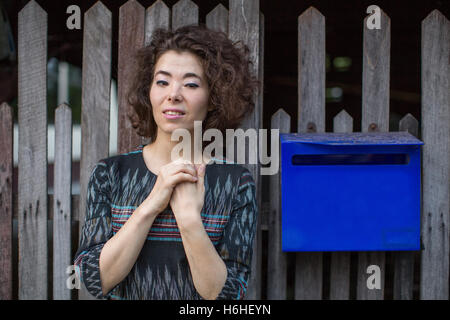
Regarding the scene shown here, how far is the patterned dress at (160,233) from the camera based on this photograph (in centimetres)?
146

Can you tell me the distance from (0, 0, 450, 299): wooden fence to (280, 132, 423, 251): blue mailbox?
29 centimetres

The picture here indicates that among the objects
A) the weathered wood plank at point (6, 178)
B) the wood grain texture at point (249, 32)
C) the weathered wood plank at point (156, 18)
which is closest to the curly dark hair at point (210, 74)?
the wood grain texture at point (249, 32)

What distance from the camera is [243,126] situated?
200 centimetres

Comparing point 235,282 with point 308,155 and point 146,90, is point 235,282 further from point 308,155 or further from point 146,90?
point 146,90

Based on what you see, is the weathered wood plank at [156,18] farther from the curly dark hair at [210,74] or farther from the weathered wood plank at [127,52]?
the curly dark hair at [210,74]

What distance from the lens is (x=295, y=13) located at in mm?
3324

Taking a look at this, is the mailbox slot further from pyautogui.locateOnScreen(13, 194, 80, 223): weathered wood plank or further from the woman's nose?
pyautogui.locateOnScreen(13, 194, 80, 223): weathered wood plank

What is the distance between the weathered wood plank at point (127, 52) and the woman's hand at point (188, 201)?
72 centimetres

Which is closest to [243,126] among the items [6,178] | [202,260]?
[202,260]

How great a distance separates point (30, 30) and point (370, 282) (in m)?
2.19

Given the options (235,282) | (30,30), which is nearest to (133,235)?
(235,282)

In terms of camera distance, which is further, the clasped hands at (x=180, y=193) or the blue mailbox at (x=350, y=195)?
the blue mailbox at (x=350, y=195)

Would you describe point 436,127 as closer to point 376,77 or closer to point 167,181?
point 376,77

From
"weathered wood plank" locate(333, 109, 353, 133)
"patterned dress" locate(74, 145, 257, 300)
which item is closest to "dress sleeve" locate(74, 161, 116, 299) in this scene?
"patterned dress" locate(74, 145, 257, 300)
